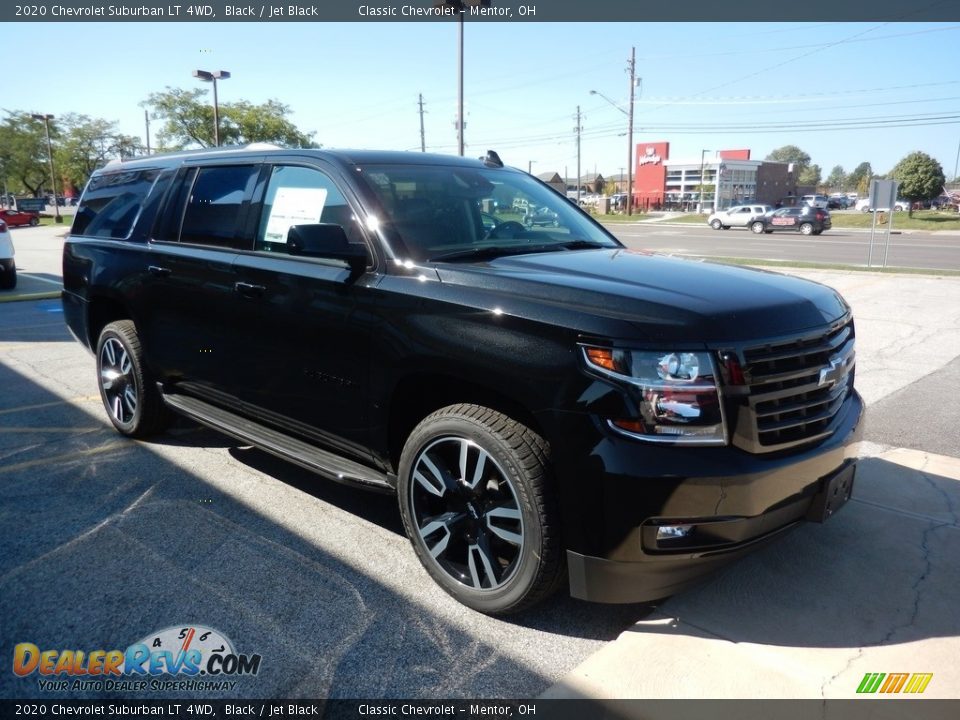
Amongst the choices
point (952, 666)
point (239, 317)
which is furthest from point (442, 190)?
point (952, 666)

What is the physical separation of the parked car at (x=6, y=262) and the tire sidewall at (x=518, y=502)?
1292 centimetres

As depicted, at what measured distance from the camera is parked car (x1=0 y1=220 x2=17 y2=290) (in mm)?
13062

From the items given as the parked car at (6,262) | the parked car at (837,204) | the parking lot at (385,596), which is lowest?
the parking lot at (385,596)

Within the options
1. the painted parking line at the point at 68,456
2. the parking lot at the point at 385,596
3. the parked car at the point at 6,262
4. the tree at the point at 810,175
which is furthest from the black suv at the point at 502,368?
the tree at the point at 810,175

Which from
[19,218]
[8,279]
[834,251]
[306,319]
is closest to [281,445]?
[306,319]

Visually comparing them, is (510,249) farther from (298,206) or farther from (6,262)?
(6,262)

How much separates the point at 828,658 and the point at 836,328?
129 cm

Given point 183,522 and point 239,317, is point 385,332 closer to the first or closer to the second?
point 239,317

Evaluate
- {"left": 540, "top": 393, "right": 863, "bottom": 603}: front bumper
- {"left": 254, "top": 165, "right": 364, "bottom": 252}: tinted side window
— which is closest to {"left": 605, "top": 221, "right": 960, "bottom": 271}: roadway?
{"left": 254, "top": 165, "right": 364, "bottom": 252}: tinted side window

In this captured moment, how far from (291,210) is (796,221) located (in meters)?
40.8

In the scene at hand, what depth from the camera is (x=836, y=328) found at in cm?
304

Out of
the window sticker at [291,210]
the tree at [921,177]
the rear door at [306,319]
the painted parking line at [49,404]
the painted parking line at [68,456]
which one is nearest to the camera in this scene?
the rear door at [306,319]

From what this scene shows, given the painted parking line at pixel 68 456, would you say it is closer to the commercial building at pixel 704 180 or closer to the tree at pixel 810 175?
the commercial building at pixel 704 180

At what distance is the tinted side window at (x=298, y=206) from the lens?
3.57 meters
